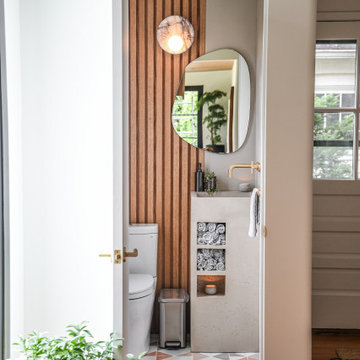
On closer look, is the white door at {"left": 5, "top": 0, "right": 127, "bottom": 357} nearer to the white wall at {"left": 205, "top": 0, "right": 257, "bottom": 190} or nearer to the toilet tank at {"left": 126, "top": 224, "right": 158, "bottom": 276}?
the toilet tank at {"left": 126, "top": 224, "right": 158, "bottom": 276}

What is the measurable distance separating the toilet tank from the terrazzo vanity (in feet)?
1.14

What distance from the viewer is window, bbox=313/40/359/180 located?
243 centimetres

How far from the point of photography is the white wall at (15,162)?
5.90 ft

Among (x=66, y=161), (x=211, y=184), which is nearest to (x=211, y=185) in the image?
(x=211, y=184)

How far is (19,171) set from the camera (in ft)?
6.18

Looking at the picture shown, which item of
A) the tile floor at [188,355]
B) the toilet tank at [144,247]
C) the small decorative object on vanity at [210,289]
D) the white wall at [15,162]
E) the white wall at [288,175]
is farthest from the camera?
the toilet tank at [144,247]

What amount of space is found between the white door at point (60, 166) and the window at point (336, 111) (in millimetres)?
1311

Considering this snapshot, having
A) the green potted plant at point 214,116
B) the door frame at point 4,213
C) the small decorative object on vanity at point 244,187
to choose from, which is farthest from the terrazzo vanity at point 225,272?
the door frame at point 4,213

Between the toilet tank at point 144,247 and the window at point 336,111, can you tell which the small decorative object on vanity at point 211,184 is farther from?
the window at point 336,111

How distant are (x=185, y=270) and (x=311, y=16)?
7.29 feet

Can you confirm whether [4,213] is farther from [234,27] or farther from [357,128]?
[234,27]

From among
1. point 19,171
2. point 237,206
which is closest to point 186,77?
point 237,206

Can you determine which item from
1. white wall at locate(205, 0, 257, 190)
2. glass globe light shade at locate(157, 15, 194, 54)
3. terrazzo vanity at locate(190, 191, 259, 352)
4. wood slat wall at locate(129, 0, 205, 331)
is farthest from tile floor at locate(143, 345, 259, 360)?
glass globe light shade at locate(157, 15, 194, 54)

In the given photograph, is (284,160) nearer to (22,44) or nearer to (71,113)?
(71,113)
